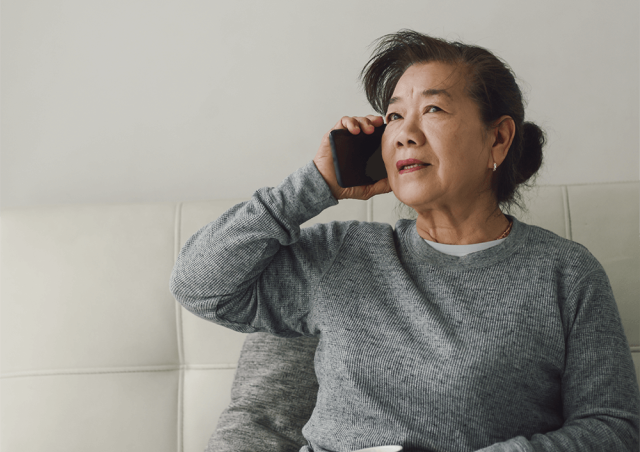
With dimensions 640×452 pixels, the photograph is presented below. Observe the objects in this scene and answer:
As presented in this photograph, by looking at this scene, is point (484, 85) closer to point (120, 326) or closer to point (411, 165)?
point (411, 165)

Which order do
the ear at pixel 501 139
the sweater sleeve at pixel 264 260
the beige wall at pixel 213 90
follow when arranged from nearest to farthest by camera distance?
the sweater sleeve at pixel 264 260
the ear at pixel 501 139
the beige wall at pixel 213 90

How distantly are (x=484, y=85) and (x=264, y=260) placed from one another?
0.50 metres

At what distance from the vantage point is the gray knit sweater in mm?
859

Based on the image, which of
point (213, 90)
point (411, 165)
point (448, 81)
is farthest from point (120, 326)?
point (448, 81)

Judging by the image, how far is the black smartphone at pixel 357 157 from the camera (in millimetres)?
988

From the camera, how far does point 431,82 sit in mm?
982

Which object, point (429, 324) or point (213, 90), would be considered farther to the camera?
point (213, 90)

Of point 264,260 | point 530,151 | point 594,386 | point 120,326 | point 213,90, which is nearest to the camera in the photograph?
point 594,386

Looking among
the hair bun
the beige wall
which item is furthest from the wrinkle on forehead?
the beige wall

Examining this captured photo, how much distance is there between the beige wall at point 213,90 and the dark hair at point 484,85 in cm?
40

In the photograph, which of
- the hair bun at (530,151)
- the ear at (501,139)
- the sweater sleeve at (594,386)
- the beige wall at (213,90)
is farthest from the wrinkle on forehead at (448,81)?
the beige wall at (213,90)

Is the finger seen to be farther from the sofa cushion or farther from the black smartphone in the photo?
the sofa cushion

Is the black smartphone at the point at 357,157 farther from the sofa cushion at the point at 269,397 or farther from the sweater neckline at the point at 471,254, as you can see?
the sofa cushion at the point at 269,397

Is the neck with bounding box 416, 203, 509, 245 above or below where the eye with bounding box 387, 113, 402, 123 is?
below
